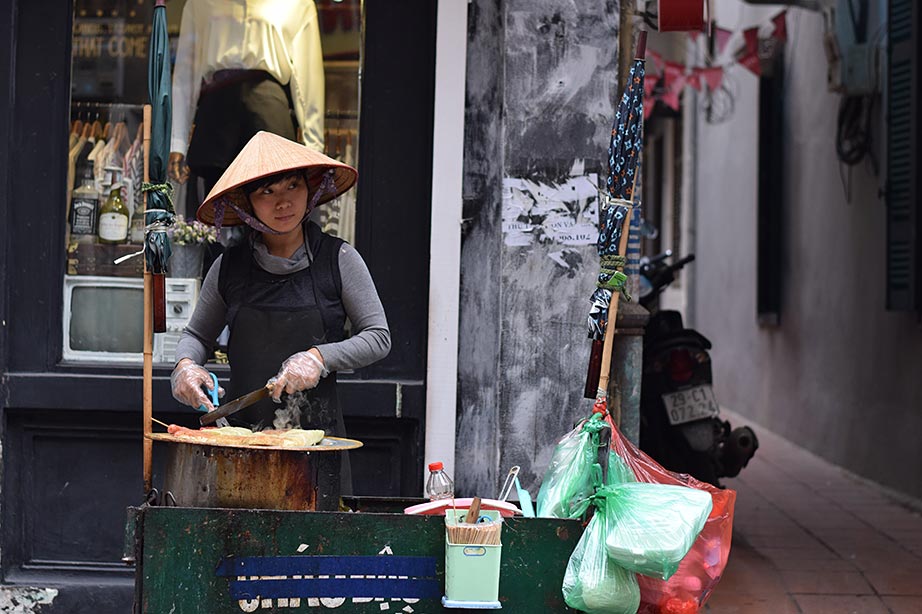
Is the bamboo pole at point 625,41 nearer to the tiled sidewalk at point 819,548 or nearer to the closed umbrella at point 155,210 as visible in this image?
the closed umbrella at point 155,210

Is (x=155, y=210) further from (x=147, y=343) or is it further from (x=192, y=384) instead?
(x=192, y=384)

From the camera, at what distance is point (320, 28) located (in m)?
5.45

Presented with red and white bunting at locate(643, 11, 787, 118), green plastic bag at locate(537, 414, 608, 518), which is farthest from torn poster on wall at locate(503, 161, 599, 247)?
red and white bunting at locate(643, 11, 787, 118)

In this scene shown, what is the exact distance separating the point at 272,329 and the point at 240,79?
70.8 inches

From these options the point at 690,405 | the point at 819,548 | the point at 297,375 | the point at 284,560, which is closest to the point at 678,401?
the point at 690,405

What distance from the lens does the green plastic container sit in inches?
128

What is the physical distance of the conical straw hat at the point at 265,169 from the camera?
3828 mm

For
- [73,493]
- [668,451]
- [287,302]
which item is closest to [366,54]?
[287,302]

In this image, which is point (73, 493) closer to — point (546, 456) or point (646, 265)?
point (546, 456)

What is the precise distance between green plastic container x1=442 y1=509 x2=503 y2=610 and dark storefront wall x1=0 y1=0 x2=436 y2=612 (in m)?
1.98

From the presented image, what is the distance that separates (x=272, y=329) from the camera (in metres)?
4.05

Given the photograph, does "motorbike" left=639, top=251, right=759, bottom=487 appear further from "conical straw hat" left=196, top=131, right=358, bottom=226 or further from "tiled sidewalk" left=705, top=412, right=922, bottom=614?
"conical straw hat" left=196, top=131, right=358, bottom=226

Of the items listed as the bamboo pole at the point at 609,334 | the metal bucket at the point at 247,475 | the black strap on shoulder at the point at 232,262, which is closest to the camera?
the metal bucket at the point at 247,475

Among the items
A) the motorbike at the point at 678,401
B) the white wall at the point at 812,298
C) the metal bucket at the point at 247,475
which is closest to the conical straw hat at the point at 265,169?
the metal bucket at the point at 247,475
